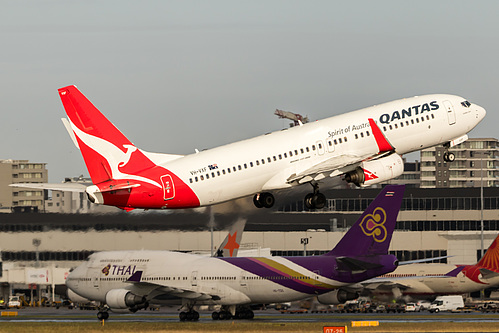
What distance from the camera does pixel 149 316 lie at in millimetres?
113375

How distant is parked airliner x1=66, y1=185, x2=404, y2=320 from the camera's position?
9756cm

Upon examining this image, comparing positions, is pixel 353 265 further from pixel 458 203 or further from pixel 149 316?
pixel 458 203

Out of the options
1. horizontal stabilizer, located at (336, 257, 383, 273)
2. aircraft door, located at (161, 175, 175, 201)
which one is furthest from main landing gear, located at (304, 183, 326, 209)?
horizontal stabilizer, located at (336, 257, 383, 273)

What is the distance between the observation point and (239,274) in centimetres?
9938

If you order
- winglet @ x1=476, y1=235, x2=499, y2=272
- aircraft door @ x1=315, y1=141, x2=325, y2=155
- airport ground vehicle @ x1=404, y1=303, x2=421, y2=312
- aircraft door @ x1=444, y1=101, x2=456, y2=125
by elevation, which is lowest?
airport ground vehicle @ x1=404, y1=303, x2=421, y2=312

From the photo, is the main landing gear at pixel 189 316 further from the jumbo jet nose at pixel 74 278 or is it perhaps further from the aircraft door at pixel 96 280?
the jumbo jet nose at pixel 74 278

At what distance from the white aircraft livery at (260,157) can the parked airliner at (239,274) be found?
61.4ft

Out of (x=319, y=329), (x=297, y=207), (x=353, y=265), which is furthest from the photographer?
(x=297, y=207)

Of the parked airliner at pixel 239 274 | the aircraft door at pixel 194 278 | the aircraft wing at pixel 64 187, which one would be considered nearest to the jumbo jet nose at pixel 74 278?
the parked airliner at pixel 239 274

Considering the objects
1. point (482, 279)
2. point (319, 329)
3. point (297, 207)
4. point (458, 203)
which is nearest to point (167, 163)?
point (319, 329)

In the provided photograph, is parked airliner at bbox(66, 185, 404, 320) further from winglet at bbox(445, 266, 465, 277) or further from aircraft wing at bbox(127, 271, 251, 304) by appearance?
winglet at bbox(445, 266, 465, 277)

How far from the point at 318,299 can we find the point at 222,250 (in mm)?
14901

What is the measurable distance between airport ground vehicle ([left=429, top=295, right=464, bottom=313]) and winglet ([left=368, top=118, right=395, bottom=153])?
165 ft

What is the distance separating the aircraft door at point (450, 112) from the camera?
84500 mm
